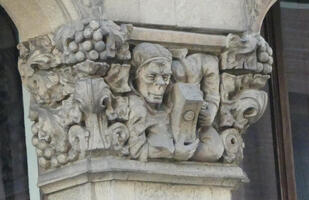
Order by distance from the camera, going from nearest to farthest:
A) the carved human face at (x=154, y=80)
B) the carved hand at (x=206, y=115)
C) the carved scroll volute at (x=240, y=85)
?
the carved human face at (x=154, y=80), the carved hand at (x=206, y=115), the carved scroll volute at (x=240, y=85)

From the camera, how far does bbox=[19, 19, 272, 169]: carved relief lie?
43.1ft

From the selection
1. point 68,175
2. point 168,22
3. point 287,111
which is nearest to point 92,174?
point 68,175

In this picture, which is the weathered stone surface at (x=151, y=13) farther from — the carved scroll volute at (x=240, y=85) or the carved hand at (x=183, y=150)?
the carved hand at (x=183, y=150)

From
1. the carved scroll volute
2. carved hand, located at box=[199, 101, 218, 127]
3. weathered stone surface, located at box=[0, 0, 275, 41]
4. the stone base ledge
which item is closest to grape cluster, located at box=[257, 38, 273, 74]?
the carved scroll volute

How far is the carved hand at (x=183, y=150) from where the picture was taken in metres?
13.4

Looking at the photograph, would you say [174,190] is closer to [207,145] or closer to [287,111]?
[207,145]

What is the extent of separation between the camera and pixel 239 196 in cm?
1462

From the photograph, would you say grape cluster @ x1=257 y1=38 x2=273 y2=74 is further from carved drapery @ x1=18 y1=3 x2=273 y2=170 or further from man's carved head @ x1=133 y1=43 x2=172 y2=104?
man's carved head @ x1=133 y1=43 x2=172 y2=104

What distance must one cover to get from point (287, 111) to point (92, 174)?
242 cm

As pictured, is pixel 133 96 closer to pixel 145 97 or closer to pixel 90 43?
pixel 145 97

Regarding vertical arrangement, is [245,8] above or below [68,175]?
above

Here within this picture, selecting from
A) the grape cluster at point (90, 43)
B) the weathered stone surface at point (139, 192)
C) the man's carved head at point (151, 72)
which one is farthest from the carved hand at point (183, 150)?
the grape cluster at point (90, 43)

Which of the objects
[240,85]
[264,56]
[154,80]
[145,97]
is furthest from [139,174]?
[264,56]

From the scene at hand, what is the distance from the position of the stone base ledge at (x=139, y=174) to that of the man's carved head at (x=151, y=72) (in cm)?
45
